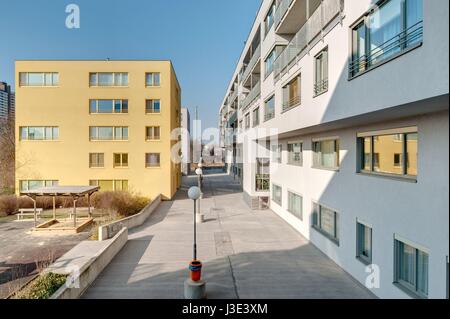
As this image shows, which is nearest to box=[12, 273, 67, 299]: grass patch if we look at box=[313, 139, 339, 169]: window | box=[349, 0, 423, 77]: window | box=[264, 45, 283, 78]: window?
box=[313, 139, 339, 169]: window

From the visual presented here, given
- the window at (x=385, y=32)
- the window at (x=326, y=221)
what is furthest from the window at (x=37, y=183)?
the window at (x=385, y=32)

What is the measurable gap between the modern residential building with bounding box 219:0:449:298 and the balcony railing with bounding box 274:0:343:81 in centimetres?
5

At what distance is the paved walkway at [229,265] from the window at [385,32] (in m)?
6.68

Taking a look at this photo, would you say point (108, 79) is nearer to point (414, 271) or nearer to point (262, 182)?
point (262, 182)

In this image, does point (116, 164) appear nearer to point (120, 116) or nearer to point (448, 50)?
point (120, 116)

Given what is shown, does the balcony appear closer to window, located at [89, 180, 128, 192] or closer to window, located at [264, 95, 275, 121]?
window, located at [264, 95, 275, 121]

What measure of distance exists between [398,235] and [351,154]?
3213 millimetres

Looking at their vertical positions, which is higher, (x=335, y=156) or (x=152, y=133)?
(x=152, y=133)

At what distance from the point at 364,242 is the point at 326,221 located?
2849 millimetres

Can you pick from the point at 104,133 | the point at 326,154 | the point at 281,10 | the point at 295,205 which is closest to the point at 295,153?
the point at 295,205

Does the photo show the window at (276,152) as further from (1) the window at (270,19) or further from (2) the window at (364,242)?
(2) the window at (364,242)

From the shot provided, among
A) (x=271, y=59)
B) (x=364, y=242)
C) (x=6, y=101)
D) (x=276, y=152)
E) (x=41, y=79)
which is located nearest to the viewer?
(x=364, y=242)

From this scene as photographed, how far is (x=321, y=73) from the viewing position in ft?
33.3
